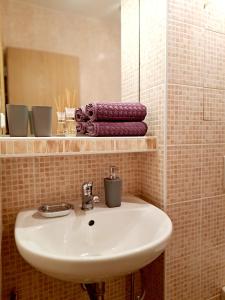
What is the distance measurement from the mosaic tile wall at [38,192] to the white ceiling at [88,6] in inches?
27.4

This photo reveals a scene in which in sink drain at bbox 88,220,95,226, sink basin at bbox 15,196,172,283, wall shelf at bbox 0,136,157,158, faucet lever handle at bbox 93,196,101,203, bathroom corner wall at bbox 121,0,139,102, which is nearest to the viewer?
sink basin at bbox 15,196,172,283

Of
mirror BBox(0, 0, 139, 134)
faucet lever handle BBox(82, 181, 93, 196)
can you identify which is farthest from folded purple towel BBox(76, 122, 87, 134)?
faucet lever handle BBox(82, 181, 93, 196)

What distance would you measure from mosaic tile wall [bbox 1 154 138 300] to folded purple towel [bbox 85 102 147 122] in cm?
21

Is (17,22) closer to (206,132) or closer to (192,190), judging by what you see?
(206,132)

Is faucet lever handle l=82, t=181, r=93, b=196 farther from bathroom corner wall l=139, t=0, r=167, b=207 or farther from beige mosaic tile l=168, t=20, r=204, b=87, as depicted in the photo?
beige mosaic tile l=168, t=20, r=204, b=87

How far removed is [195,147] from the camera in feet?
3.34

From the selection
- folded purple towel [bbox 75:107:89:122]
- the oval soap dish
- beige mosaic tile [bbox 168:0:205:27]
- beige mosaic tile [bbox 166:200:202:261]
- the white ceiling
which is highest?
the white ceiling

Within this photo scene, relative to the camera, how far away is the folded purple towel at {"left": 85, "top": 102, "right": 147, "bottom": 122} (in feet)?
3.02

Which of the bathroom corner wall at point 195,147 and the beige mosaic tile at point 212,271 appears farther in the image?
the beige mosaic tile at point 212,271

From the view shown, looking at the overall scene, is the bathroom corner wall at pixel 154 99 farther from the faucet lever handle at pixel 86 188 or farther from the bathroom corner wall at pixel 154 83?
the faucet lever handle at pixel 86 188

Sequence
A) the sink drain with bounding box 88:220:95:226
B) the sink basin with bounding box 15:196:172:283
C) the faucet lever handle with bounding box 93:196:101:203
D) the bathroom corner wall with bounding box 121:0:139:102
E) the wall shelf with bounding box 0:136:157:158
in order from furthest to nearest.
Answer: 1. the bathroom corner wall with bounding box 121:0:139:102
2. the faucet lever handle with bounding box 93:196:101:203
3. the sink drain with bounding box 88:220:95:226
4. the wall shelf with bounding box 0:136:157:158
5. the sink basin with bounding box 15:196:172:283

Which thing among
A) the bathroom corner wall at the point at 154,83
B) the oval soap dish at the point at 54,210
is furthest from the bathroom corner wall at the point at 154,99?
the oval soap dish at the point at 54,210

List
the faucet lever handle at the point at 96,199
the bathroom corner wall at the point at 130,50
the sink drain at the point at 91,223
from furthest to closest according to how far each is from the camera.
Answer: the bathroom corner wall at the point at 130,50 → the faucet lever handle at the point at 96,199 → the sink drain at the point at 91,223

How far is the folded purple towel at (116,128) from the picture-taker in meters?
0.91
